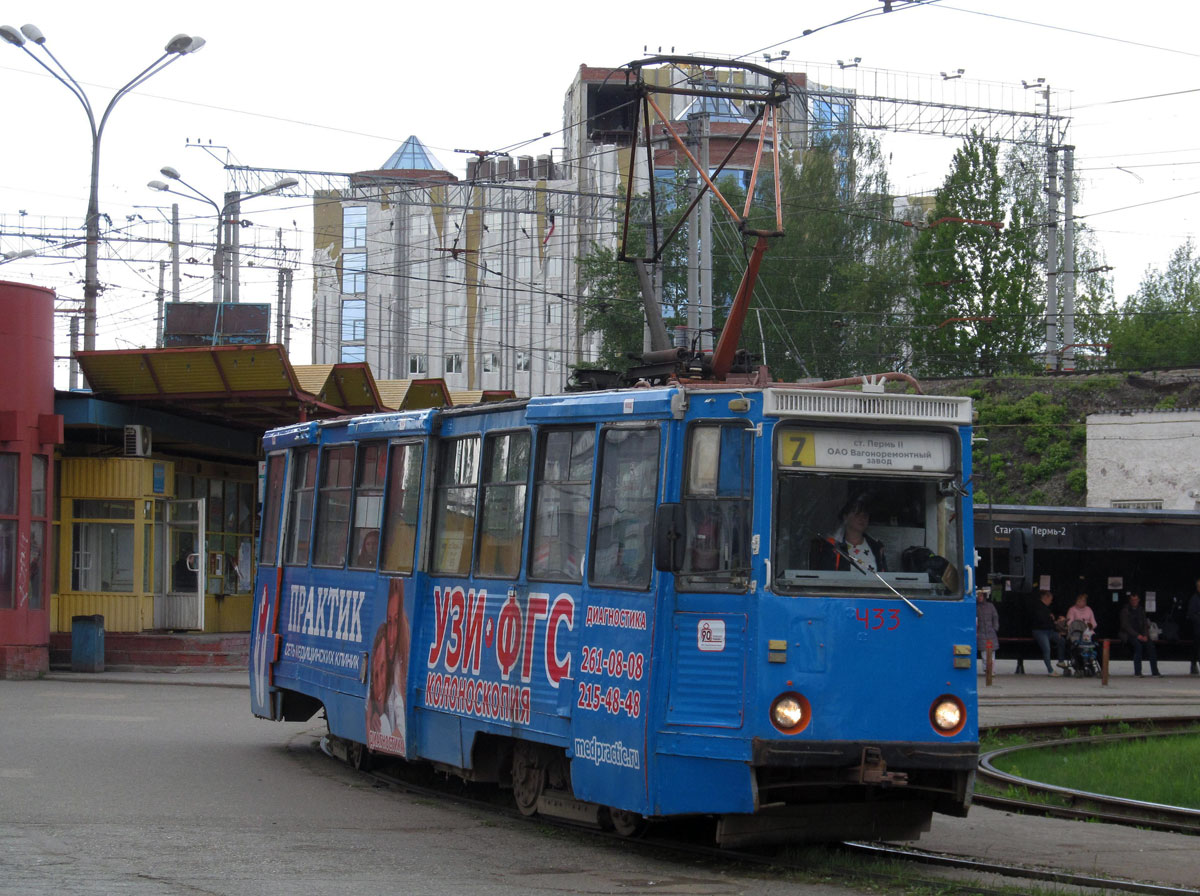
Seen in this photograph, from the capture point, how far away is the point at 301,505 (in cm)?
1573

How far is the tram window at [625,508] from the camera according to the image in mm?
9984

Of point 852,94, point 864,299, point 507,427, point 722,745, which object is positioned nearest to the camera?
Result: point 722,745

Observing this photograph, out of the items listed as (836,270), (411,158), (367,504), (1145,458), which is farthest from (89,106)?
(411,158)

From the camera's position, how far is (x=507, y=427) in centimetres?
1169

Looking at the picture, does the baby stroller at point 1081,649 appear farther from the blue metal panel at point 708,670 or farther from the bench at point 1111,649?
the blue metal panel at point 708,670

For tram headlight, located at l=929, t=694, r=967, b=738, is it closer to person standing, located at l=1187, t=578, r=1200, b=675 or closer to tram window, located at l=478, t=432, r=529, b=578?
tram window, located at l=478, t=432, r=529, b=578

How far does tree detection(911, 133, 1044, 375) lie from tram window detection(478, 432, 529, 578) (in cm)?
4290

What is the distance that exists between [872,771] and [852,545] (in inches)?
52.1

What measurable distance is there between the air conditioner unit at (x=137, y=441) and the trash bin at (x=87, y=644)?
2.97 metres

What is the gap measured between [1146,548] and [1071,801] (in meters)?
16.8

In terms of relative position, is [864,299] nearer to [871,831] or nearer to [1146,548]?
[1146,548]

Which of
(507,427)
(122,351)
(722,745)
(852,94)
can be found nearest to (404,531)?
(507,427)

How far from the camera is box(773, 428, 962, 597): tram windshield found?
31.1 feet

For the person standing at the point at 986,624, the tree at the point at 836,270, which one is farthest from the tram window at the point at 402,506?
the tree at the point at 836,270
